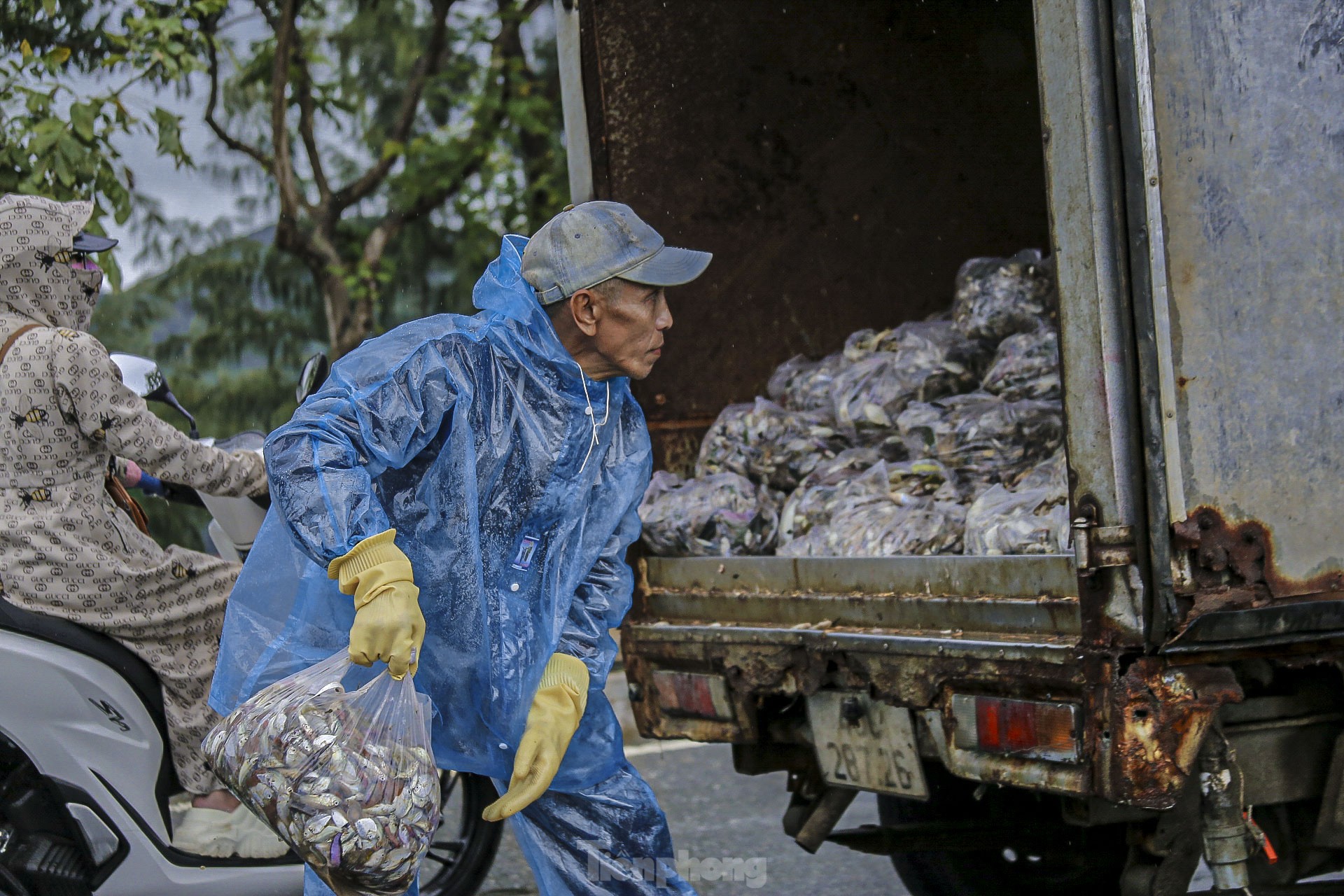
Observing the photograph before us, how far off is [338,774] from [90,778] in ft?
3.78

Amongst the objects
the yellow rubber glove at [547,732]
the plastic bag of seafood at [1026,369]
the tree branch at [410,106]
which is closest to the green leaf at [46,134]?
the yellow rubber glove at [547,732]

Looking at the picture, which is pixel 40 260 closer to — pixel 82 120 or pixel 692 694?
pixel 692 694

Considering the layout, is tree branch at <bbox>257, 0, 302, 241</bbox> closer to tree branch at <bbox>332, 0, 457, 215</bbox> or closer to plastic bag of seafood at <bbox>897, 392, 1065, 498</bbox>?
tree branch at <bbox>332, 0, 457, 215</bbox>

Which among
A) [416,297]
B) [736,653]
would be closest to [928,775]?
[736,653]

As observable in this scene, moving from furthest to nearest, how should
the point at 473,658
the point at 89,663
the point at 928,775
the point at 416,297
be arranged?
the point at 416,297, the point at 89,663, the point at 928,775, the point at 473,658

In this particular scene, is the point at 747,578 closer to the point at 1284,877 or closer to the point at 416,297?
the point at 1284,877

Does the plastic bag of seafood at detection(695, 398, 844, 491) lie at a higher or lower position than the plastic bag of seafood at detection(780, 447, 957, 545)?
higher

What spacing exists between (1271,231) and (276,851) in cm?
253

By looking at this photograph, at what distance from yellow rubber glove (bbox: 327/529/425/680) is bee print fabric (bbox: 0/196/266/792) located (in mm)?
913

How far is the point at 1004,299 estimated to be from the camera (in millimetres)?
3738

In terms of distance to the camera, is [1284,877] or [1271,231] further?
[1284,877]

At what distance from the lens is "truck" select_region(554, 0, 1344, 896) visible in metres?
2.20

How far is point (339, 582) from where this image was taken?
2.22m

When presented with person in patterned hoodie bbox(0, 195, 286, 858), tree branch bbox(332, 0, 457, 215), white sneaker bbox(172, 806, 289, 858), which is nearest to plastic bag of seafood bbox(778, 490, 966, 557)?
person in patterned hoodie bbox(0, 195, 286, 858)
